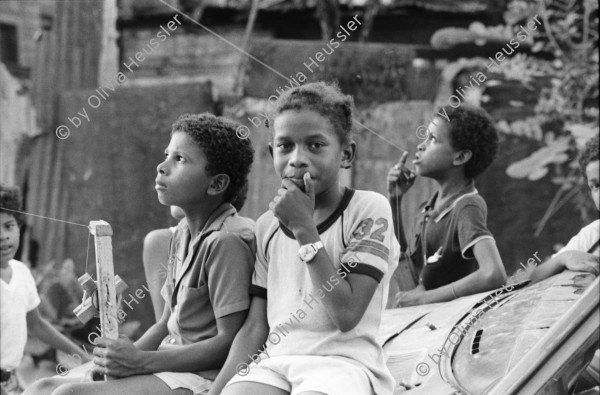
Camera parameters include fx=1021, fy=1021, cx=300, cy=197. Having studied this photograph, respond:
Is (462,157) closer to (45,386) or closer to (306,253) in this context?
(306,253)

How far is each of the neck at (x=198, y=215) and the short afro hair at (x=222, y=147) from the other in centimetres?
8

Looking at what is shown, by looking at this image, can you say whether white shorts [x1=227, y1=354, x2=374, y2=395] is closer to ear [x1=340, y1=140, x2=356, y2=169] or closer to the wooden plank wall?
ear [x1=340, y1=140, x2=356, y2=169]

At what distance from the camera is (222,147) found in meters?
3.37

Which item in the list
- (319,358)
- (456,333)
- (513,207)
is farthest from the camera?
(513,207)

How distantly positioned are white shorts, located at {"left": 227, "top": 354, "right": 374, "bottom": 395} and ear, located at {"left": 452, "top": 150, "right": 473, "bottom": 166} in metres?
1.92

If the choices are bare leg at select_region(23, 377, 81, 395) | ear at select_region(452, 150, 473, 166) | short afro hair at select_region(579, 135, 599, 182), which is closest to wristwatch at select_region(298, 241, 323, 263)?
bare leg at select_region(23, 377, 81, 395)

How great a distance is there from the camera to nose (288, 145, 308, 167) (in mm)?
2879

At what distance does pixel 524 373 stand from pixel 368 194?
2.61 feet

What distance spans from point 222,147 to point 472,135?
1574 millimetres

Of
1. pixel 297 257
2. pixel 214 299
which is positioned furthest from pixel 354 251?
pixel 214 299

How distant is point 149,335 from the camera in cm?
336

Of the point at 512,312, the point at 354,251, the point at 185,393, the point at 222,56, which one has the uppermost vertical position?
the point at 222,56

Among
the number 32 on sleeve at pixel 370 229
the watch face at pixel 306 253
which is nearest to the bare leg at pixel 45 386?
the watch face at pixel 306 253

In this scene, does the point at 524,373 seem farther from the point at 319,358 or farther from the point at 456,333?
the point at 456,333
